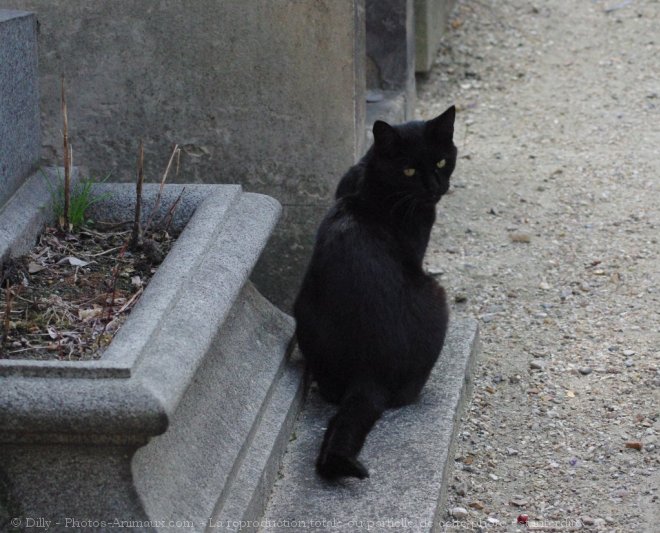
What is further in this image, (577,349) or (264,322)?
(577,349)

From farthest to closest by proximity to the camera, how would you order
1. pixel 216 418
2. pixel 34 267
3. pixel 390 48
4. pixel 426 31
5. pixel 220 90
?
pixel 426 31, pixel 390 48, pixel 220 90, pixel 34 267, pixel 216 418

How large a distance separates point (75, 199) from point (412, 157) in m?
1.17

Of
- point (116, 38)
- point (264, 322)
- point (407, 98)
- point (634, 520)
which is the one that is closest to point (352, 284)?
point (264, 322)

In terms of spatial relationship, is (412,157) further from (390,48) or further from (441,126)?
(390,48)

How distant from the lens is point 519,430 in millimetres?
3637

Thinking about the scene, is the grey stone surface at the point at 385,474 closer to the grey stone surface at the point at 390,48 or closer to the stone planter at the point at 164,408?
the stone planter at the point at 164,408

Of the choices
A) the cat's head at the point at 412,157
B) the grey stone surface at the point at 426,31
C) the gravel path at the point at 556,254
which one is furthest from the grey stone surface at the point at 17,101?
the grey stone surface at the point at 426,31

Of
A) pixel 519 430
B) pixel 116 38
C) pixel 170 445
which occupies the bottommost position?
pixel 519 430

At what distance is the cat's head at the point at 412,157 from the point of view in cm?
330

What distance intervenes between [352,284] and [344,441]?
513mm

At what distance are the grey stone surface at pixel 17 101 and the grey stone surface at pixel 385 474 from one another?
1.28m

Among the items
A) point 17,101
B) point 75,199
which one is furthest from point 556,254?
point 17,101

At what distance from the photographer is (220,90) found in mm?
4125

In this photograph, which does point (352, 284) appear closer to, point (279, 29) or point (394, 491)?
point (394, 491)
